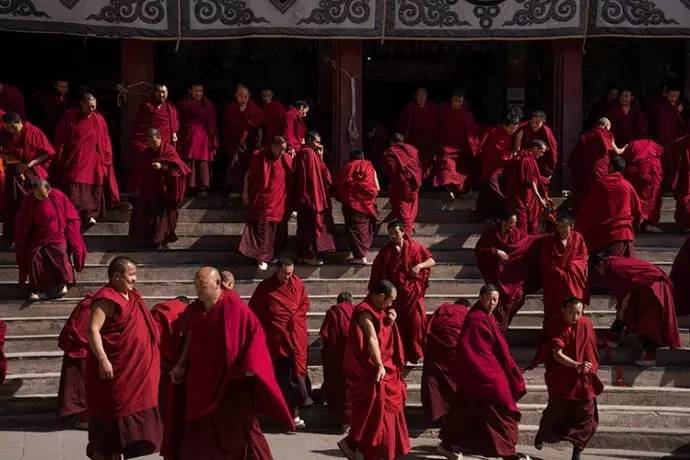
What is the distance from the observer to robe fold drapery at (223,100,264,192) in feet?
60.0

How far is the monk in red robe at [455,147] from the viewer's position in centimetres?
1808

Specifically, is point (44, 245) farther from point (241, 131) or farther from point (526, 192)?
point (526, 192)

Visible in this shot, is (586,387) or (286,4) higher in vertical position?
(286,4)

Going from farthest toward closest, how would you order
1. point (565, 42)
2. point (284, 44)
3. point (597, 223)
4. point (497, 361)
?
point (284, 44)
point (565, 42)
point (597, 223)
point (497, 361)

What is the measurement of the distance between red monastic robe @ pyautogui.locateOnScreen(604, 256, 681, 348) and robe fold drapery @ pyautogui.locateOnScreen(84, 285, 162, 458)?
5093 mm

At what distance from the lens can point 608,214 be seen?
15461 millimetres

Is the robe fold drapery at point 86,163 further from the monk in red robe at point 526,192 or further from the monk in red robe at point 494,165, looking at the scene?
the monk in red robe at point 526,192

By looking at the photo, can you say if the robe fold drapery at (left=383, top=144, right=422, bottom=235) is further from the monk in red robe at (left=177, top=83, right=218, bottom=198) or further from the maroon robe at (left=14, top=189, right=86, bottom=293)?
the maroon robe at (left=14, top=189, right=86, bottom=293)

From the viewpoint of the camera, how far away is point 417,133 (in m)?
18.8

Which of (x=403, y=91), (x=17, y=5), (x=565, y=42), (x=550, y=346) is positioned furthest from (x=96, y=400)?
(x=403, y=91)

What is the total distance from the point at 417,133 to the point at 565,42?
2.17 meters

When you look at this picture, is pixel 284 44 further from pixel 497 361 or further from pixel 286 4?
pixel 497 361

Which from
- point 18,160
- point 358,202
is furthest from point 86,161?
point 358,202

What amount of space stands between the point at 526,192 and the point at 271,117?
12.1 ft
